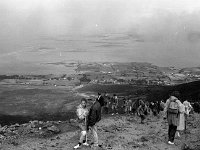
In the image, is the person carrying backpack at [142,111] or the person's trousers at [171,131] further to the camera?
the person carrying backpack at [142,111]

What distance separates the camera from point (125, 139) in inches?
656

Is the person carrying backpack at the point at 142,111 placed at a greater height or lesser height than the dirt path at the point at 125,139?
greater

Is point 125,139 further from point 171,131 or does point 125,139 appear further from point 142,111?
point 142,111

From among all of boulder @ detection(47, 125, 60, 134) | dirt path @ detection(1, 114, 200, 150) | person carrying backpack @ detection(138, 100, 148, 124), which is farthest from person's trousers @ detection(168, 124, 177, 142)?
boulder @ detection(47, 125, 60, 134)

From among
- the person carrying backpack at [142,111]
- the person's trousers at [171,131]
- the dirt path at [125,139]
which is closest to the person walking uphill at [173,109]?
the person's trousers at [171,131]

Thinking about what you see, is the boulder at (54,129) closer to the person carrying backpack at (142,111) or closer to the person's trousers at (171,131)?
the person carrying backpack at (142,111)

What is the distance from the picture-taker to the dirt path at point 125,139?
1519 cm

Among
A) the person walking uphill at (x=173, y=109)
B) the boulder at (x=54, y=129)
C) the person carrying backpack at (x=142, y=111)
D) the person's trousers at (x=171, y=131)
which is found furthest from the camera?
the person carrying backpack at (x=142, y=111)

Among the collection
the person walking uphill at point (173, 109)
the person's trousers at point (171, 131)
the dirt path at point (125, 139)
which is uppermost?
the person walking uphill at point (173, 109)

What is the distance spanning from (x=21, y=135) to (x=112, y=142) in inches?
229

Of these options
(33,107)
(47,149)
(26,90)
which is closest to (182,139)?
(47,149)

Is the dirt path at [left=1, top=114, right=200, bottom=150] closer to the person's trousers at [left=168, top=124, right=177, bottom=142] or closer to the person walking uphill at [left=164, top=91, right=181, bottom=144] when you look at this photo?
the person's trousers at [left=168, top=124, right=177, bottom=142]

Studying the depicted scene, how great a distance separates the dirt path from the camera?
1519 cm

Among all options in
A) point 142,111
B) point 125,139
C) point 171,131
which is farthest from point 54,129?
point 171,131
